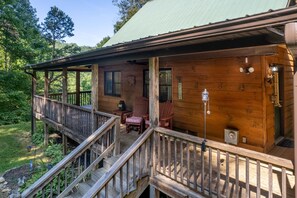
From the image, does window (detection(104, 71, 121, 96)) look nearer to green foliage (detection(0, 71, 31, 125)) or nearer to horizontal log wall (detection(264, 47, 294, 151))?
horizontal log wall (detection(264, 47, 294, 151))

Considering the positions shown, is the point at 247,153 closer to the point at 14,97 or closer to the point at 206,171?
the point at 206,171

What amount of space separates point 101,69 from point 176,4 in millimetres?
4616

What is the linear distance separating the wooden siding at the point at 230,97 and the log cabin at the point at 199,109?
3 cm

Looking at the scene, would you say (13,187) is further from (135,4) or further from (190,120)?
(135,4)

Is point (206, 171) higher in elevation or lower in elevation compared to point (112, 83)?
lower

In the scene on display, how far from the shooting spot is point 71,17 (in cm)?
2467

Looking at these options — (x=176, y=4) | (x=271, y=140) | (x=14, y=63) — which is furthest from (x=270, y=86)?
(x=14, y=63)

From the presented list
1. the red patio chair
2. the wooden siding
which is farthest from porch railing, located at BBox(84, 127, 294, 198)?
the red patio chair

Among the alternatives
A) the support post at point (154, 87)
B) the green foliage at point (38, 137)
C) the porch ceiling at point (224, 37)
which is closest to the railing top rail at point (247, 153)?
the support post at point (154, 87)

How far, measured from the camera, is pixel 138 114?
6.97 m

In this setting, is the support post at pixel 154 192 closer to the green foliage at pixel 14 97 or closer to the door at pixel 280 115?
the door at pixel 280 115

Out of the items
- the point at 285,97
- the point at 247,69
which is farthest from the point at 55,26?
the point at 285,97

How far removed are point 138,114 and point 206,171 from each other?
3.50 m

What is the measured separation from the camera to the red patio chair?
6.32 m
